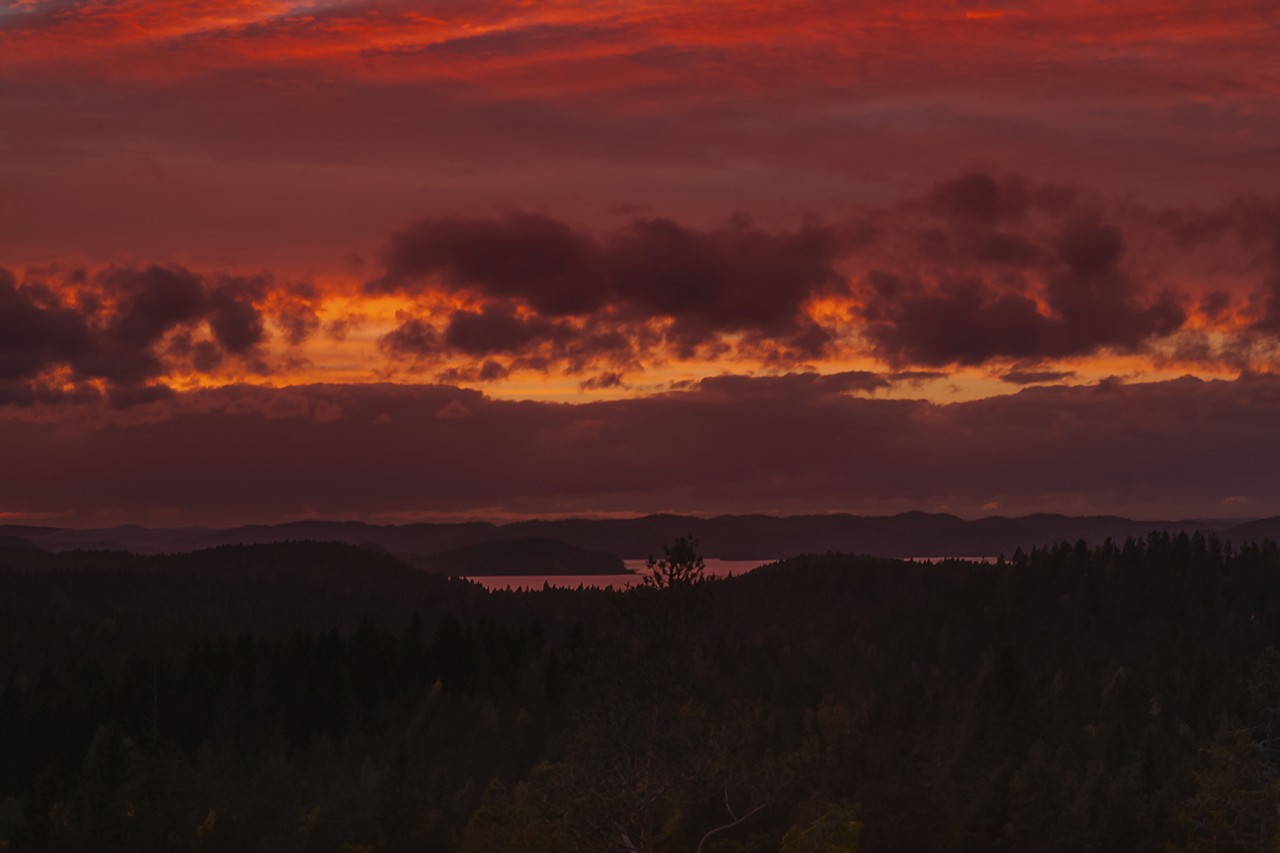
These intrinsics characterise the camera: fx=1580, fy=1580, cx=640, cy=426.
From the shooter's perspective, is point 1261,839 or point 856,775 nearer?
point 1261,839

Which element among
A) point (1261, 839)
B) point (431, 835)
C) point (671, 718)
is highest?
point (671, 718)

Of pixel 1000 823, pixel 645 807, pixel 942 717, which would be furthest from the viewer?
pixel 942 717

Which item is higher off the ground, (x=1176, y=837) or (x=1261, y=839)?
(x=1261, y=839)

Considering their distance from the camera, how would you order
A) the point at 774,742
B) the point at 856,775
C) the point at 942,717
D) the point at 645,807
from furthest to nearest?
the point at 774,742 < the point at 942,717 < the point at 856,775 < the point at 645,807

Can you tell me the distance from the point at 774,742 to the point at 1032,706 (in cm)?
3254

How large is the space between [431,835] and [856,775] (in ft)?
160

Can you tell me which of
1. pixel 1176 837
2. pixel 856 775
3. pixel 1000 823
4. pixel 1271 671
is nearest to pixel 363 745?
pixel 856 775

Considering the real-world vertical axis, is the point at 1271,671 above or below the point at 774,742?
above

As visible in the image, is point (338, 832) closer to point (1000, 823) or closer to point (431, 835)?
point (431, 835)

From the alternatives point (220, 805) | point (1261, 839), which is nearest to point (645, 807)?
point (1261, 839)

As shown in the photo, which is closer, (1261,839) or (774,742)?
(1261,839)

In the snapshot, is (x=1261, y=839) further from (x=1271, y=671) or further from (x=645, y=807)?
(x=645, y=807)

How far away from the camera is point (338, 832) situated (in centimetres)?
14162

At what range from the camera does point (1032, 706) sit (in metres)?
197
